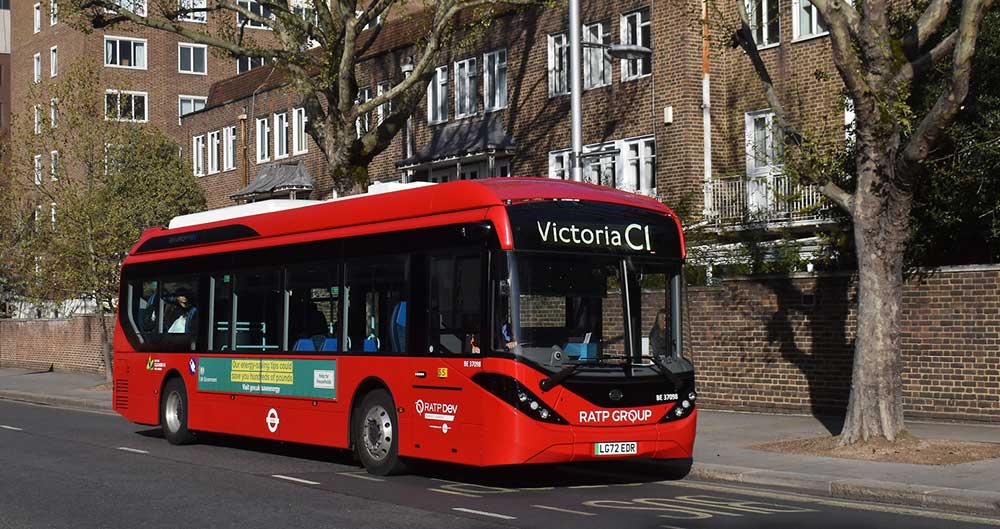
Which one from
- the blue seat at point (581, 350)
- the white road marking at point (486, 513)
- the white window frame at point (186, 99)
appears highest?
the white window frame at point (186, 99)

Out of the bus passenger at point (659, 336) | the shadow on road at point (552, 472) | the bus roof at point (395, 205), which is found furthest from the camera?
the shadow on road at point (552, 472)

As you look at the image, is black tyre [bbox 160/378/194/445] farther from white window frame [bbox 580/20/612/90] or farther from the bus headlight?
white window frame [bbox 580/20/612/90]

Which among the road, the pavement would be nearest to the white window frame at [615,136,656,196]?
the pavement

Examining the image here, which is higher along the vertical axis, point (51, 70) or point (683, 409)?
point (51, 70)

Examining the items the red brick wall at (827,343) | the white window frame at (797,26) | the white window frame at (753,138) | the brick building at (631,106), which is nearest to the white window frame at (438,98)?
the brick building at (631,106)

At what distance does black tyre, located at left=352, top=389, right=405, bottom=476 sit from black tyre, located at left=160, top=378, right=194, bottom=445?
4.99 m

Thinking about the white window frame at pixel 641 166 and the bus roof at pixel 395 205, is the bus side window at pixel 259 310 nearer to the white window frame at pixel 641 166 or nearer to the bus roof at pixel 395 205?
the bus roof at pixel 395 205

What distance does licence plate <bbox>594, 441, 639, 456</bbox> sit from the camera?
44.4 feet

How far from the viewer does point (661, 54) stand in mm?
31531

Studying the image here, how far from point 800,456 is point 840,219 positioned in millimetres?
7760

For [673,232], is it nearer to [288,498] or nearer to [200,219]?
[288,498]

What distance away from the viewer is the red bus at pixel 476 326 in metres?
13.4

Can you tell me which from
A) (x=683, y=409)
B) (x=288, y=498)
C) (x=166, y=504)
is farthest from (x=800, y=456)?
(x=166, y=504)

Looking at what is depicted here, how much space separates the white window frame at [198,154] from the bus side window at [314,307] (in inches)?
1511
